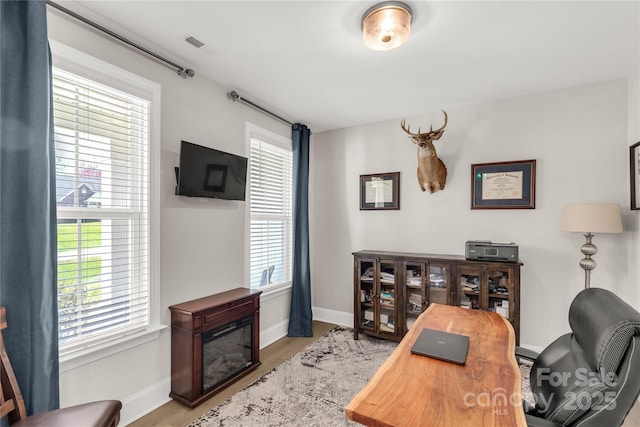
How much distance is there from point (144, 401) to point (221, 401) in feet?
1.75

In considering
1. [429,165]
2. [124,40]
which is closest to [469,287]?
[429,165]

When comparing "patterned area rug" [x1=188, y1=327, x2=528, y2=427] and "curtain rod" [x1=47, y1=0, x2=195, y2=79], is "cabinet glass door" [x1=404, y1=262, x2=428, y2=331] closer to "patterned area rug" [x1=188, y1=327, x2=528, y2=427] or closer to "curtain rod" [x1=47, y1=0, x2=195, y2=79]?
"patterned area rug" [x1=188, y1=327, x2=528, y2=427]

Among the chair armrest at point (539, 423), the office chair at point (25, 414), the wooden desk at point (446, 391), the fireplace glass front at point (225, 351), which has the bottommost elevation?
the fireplace glass front at point (225, 351)

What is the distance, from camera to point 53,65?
1.68 metres

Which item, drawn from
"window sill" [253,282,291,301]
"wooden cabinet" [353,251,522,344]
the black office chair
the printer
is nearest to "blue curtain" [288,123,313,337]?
"window sill" [253,282,291,301]

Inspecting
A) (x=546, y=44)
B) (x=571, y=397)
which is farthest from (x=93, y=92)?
(x=546, y=44)

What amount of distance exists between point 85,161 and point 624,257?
14.0 ft

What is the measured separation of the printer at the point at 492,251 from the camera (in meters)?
2.71

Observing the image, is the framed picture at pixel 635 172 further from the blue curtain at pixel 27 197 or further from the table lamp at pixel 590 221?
the blue curtain at pixel 27 197

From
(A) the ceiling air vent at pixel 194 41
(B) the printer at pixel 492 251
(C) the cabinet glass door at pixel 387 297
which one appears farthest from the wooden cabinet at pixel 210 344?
(B) the printer at pixel 492 251

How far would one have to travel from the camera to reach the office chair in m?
1.29

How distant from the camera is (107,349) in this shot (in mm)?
1896

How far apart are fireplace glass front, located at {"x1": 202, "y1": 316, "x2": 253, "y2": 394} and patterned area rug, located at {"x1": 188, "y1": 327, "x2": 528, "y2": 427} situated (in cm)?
20

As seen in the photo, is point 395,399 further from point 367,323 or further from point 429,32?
point 367,323
